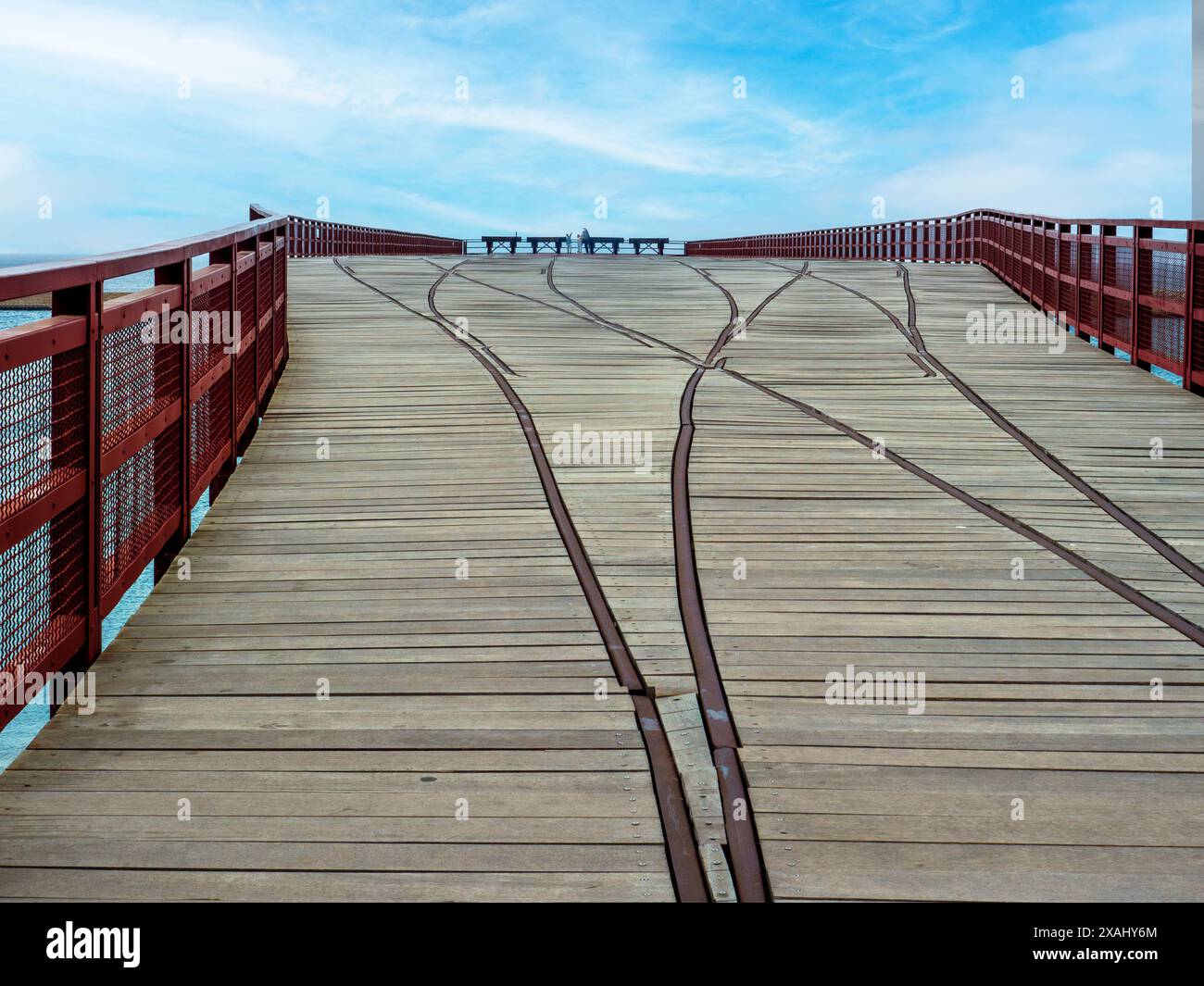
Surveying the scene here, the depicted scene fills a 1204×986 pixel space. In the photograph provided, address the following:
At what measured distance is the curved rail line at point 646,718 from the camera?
287cm

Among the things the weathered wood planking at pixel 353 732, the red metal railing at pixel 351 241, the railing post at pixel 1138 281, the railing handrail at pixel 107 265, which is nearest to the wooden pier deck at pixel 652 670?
the weathered wood planking at pixel 353 732

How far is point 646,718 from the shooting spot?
370 centimetres

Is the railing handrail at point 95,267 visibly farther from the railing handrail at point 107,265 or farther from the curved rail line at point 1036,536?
the curved rail line at point 1036,536

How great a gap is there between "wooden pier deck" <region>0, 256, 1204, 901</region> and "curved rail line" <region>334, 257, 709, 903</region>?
14 mm

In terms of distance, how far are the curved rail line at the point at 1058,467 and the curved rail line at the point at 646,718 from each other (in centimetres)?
275

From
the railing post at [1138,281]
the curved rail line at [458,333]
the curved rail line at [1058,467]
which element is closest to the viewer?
the curved rail line at [1058,467]

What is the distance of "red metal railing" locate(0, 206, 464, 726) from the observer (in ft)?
11.3

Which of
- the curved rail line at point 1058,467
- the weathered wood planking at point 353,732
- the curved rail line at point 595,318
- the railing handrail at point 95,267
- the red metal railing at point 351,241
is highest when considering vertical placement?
the red metal railing at point 351,241

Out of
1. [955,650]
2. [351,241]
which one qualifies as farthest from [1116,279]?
[351,241]

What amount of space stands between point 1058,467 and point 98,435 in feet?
18.7

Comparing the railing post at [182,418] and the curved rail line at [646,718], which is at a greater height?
the railing post at [182,418]

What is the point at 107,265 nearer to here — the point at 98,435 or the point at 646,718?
the point at 98,435

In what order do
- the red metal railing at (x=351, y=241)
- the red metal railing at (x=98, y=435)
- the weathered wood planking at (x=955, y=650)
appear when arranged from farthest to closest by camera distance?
1. the red metal railing at (x=351, y=241)
2. the red metal railing at (x=98, y=435)
3. the weathered wood planking at (x=955, y=650)

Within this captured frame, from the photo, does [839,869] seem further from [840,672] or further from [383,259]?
[383,259]
